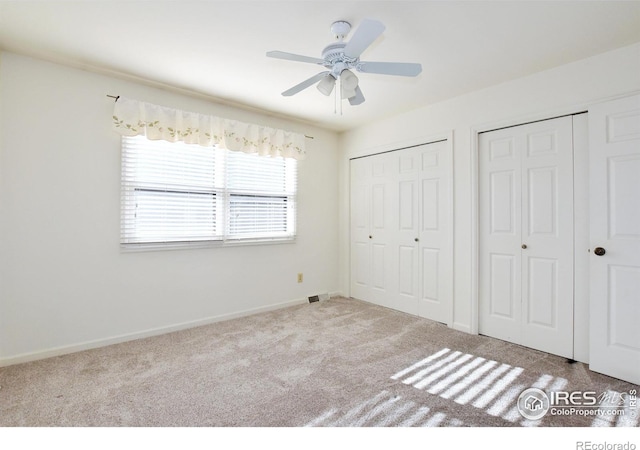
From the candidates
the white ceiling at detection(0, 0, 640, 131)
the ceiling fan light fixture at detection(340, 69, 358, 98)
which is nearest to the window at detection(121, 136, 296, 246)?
the white ceiling at detection(0, 0, 640, 131)

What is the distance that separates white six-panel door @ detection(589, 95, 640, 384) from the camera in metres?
2.22

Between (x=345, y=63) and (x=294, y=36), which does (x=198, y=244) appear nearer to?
(x=294, y=36)

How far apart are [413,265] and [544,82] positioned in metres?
2.15

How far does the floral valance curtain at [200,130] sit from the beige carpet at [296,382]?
6.35ft

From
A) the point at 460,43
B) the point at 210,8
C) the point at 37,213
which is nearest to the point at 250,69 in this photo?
the point at 210,8

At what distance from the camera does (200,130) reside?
3.24 meters

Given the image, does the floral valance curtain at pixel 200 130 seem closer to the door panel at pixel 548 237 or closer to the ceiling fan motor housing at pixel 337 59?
the ceiling fan motor housing at pixel 337 59

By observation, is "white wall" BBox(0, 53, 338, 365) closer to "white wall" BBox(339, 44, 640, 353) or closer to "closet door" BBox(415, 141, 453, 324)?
"white wall" BBox(339, 44, 640, 353)

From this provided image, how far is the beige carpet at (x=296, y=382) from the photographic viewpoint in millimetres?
1798

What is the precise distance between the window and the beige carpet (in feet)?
3.38

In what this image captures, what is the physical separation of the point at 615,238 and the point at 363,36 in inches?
89.4

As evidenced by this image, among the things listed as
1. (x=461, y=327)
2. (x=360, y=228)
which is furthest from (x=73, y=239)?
(x=461, y=327)

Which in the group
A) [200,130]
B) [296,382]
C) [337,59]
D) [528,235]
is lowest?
[296,382]

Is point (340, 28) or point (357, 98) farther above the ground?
point (340, 28)
